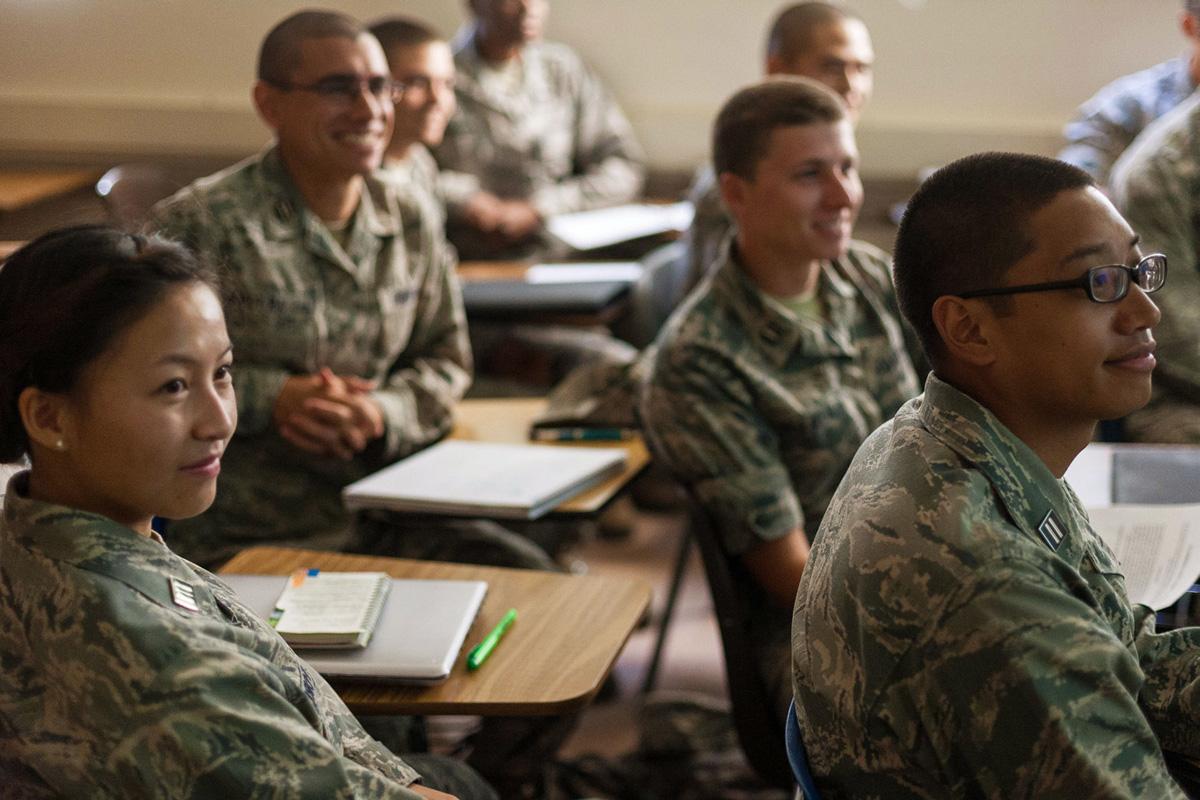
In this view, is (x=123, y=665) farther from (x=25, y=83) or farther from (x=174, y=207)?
(x=25, y=83)

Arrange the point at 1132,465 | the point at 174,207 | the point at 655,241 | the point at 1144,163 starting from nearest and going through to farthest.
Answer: the point at 1132,465 → the point at 174,207 → the point at 1144,163 → the point at 655,241

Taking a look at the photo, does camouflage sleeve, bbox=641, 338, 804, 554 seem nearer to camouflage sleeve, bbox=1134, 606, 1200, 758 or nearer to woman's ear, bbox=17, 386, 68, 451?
camouflage sleeve, bbox=1134, 606, 1200, 758

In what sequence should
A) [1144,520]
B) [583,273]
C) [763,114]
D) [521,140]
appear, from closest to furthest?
[1144,520], [763,114], [583,273], [521,140]

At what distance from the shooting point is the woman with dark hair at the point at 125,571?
1062 mm

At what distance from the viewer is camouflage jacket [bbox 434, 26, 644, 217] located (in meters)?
4.39

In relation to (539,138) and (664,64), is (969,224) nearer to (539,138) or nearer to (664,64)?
(539,138)

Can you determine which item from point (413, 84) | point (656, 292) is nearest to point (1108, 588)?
point (656, 292)

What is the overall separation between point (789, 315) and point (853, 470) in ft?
2.44

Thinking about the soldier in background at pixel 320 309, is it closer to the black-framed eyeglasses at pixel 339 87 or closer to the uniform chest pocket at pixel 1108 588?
the black-framed eyeglasses at pixel 339 87

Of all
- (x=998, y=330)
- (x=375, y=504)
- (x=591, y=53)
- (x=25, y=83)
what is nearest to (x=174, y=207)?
(x=375, y=504)

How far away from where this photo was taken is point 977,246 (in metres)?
1.23

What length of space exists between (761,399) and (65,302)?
1.08m

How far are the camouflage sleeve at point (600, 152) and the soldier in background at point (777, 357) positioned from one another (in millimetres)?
2381

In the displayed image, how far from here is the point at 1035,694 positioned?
103 cm
